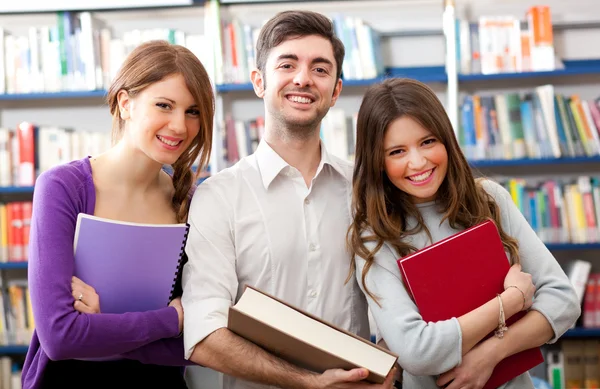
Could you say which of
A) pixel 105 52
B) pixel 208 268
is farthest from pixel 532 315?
pixel 105 52

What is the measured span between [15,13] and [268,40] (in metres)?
2.87

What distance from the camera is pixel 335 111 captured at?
3.90 metres

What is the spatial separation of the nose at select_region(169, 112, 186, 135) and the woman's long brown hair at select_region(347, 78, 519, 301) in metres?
0.46

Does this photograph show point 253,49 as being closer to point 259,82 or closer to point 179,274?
point 259,82

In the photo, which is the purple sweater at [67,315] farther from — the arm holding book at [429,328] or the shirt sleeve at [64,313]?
the arm holding book at [429,328]

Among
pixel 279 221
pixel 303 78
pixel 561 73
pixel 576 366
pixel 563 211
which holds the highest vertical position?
pixel 561 73

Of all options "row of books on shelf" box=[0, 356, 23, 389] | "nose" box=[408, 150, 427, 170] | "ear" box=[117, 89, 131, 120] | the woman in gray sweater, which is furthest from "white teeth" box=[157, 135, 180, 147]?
→ "row of books on shelf" box=[0, 356, 23, 389]

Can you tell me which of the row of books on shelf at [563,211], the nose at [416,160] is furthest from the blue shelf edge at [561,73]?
the nose at [416,160]

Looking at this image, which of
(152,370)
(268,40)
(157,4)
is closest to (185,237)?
(152,370)

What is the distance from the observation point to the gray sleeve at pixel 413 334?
4.91 feet

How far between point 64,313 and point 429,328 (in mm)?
854

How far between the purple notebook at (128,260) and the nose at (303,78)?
1.62 feet

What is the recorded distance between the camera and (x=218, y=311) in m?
1.62

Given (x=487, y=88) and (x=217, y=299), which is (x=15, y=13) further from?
(x=217, y=299)
